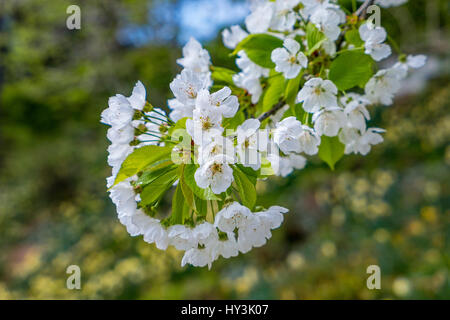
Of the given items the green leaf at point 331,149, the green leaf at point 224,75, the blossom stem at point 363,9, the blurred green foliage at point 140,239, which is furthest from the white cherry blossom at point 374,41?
the blurred green foliage at point 140,239

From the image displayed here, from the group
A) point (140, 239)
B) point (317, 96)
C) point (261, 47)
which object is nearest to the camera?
point (317, 96)

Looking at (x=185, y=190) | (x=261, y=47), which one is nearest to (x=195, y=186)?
(x=185, y=190)

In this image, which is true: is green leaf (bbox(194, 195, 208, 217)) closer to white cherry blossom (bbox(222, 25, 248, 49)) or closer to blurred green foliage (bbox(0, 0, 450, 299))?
white cherry blossom (bbox(222, 25, 248, 49))

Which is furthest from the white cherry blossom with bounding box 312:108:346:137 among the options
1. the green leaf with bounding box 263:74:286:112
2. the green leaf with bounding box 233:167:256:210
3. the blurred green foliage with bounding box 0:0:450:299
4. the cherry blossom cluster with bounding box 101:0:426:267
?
the blurred green foliage with bounding box 0:0:450:299

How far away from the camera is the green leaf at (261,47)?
864 millimetres

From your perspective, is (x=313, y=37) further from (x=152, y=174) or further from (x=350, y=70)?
(x=152, y=174)

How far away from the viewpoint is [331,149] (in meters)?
0.88

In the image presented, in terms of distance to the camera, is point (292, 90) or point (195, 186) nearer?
point (195, 186)

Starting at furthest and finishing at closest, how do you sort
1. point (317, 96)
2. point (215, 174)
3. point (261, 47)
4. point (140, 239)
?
point (140, 239), point (261, 47), point (317, 96), point (215, 174)

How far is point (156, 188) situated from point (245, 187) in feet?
0.60

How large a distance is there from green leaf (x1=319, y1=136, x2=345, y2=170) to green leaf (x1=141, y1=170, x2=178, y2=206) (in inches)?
15.2

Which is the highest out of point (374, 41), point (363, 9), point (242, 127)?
point (363, 9)

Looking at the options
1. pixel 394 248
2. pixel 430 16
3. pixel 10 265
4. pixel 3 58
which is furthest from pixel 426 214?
pixel 3 58
